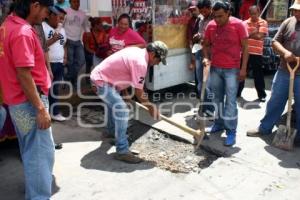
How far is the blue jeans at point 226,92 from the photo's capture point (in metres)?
5.15

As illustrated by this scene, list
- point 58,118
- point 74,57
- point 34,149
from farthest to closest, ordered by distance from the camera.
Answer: point 74,57, point 58,118, point 34,149

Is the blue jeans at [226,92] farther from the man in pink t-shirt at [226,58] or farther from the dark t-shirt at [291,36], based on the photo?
the dark t-shirt at [291,36]

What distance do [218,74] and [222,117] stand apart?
24.3 inches

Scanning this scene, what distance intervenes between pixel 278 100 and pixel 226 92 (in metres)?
0.72

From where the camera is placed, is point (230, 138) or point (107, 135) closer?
point (230, 138)

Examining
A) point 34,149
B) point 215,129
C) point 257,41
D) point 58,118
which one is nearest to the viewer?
point 34,149

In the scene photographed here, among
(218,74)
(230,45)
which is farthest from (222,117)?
(230,45)

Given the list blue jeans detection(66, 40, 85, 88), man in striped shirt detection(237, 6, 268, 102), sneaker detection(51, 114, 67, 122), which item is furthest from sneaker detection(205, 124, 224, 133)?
blue jeans detection(66, 40, 85, 88)

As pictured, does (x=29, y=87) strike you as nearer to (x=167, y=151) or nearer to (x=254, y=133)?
(x=167, y=151)

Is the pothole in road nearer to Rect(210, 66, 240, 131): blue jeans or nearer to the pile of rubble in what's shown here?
the pile of rubble

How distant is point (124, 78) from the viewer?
4645 mm

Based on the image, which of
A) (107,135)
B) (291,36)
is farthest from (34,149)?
(291,36)

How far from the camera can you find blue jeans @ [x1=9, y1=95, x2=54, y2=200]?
3.19m

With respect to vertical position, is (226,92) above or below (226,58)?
below
